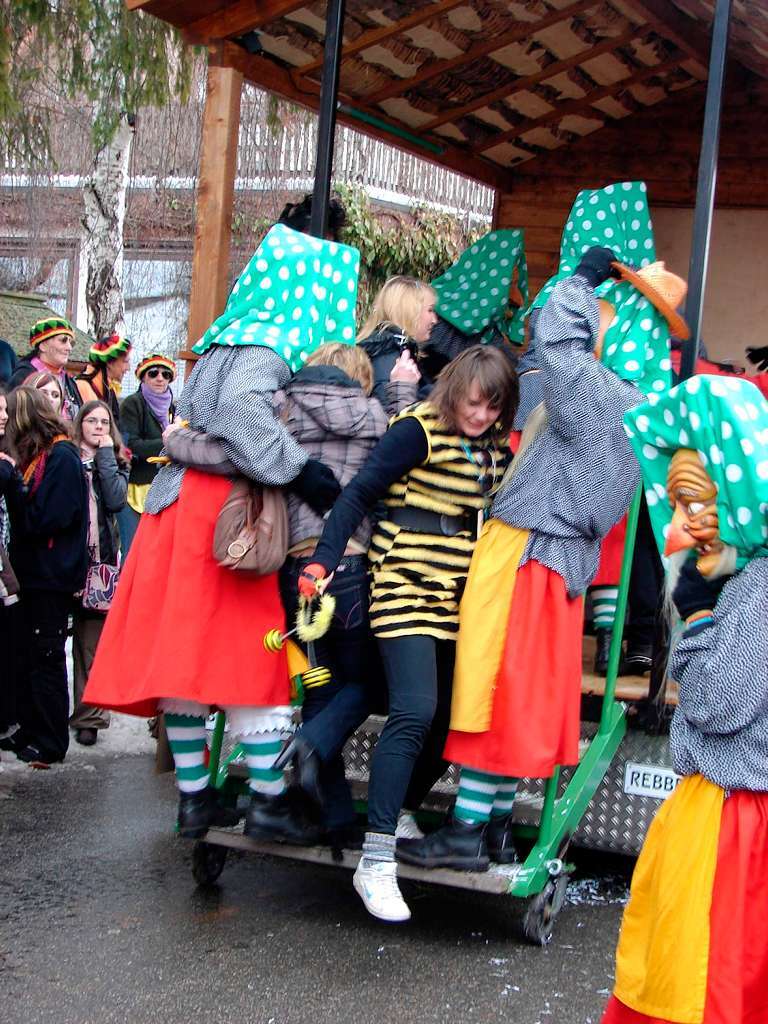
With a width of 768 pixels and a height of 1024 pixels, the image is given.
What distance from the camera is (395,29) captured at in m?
6.73

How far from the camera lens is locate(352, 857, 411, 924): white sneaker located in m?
4.20

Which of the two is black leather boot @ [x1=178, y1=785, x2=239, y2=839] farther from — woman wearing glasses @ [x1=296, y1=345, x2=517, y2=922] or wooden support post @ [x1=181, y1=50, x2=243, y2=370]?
wooden support post @ [x1=181, y1=50, x2=243, y2=370]

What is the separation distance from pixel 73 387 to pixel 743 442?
6299 millimetres

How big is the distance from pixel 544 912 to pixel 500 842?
26 centimetres

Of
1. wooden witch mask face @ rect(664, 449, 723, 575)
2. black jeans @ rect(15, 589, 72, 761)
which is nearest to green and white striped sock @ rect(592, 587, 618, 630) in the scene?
wooden witch mask face @ rect(664, 449, 723, 575)

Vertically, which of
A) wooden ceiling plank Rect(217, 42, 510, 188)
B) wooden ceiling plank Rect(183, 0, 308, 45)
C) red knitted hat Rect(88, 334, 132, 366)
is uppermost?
wooden ceiling plank Rect(183, 0, 308, 45)

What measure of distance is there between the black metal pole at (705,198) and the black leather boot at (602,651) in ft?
3.42

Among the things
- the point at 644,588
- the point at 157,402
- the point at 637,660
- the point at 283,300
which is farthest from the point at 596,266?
the point at 157,402

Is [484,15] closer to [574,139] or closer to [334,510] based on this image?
[574,139]

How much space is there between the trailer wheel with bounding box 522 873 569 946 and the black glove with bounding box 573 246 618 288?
195 centimetres

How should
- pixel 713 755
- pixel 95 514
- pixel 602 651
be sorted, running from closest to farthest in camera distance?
pixel 713 755 < pixel 602 651 < pixel 95 514

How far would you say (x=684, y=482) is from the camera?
9.56 ft

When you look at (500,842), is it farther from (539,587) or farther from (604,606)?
(604,606)

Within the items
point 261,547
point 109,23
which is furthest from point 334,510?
point 109,23
